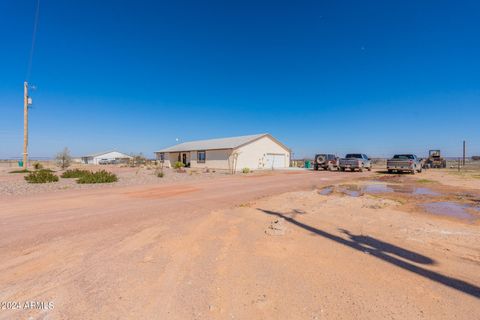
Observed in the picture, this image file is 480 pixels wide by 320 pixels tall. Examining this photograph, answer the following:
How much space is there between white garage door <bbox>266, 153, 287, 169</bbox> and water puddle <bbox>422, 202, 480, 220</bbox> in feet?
88.8

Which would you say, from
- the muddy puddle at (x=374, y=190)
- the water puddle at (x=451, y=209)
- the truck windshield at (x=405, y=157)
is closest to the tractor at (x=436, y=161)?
the truck windshield at (x=405, y=157)

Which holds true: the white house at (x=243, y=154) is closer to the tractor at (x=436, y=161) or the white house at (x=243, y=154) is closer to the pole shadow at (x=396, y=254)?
the tractor at (x=436, y=161)

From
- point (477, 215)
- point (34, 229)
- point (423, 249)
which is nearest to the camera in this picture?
point (423, 249)

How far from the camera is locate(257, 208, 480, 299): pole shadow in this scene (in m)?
2.93

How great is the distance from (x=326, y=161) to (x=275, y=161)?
28.8 feet

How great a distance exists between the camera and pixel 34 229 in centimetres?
529

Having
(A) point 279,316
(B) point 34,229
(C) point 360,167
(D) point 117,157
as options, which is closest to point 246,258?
(A) point 279,316

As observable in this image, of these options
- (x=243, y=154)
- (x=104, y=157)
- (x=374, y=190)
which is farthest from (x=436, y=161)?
(x=104, y=157)

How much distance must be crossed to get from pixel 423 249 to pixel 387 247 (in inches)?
21.6

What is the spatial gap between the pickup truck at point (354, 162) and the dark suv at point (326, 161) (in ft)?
5.60

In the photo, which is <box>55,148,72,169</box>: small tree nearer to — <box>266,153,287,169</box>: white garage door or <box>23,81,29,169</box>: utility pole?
<box>23,81,29,169</box>: utility pole

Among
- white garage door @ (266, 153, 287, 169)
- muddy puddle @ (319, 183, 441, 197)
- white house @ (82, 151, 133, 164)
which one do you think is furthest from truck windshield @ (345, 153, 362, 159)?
white house @ (82, 151, 133, 164)

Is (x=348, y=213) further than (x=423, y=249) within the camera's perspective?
Yes

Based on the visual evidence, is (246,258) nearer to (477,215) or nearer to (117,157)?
(477,215)
